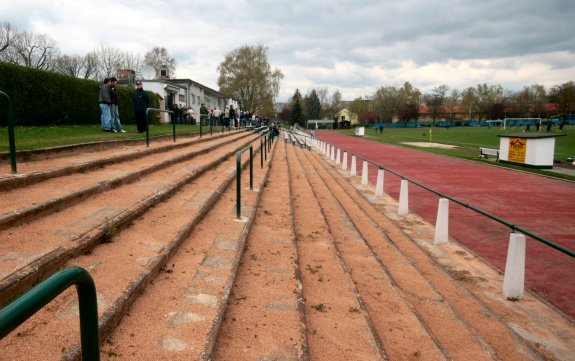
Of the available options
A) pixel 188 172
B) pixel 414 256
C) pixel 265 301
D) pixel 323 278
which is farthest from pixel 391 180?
pixel 265 301

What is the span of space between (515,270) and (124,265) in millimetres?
5098

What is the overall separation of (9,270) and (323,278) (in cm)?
333

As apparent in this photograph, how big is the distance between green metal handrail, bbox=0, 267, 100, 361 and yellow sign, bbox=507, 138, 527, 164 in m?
22.4

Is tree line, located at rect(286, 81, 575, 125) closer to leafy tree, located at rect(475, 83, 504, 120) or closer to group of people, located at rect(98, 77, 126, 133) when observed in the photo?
leafy tree, located at rect(475, 83, 504, 120)

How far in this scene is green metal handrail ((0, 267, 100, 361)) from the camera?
111cm

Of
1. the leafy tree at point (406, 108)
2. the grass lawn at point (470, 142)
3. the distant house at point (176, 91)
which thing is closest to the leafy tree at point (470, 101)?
the leafy tree at point (406, 108)

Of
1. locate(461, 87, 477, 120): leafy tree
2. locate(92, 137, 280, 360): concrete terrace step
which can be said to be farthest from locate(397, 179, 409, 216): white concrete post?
locate(461, 87, 477, 120): leafy tree

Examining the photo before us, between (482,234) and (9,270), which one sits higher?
(9,270)

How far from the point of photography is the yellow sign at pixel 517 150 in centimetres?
1952

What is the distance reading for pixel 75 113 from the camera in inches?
662

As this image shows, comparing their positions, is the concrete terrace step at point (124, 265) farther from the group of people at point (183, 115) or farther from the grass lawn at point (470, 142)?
the group of people at point (183, 115)

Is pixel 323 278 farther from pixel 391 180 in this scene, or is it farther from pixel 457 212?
pixel 391 180

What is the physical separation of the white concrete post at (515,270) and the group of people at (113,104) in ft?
34.5

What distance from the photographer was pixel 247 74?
2384 inches
